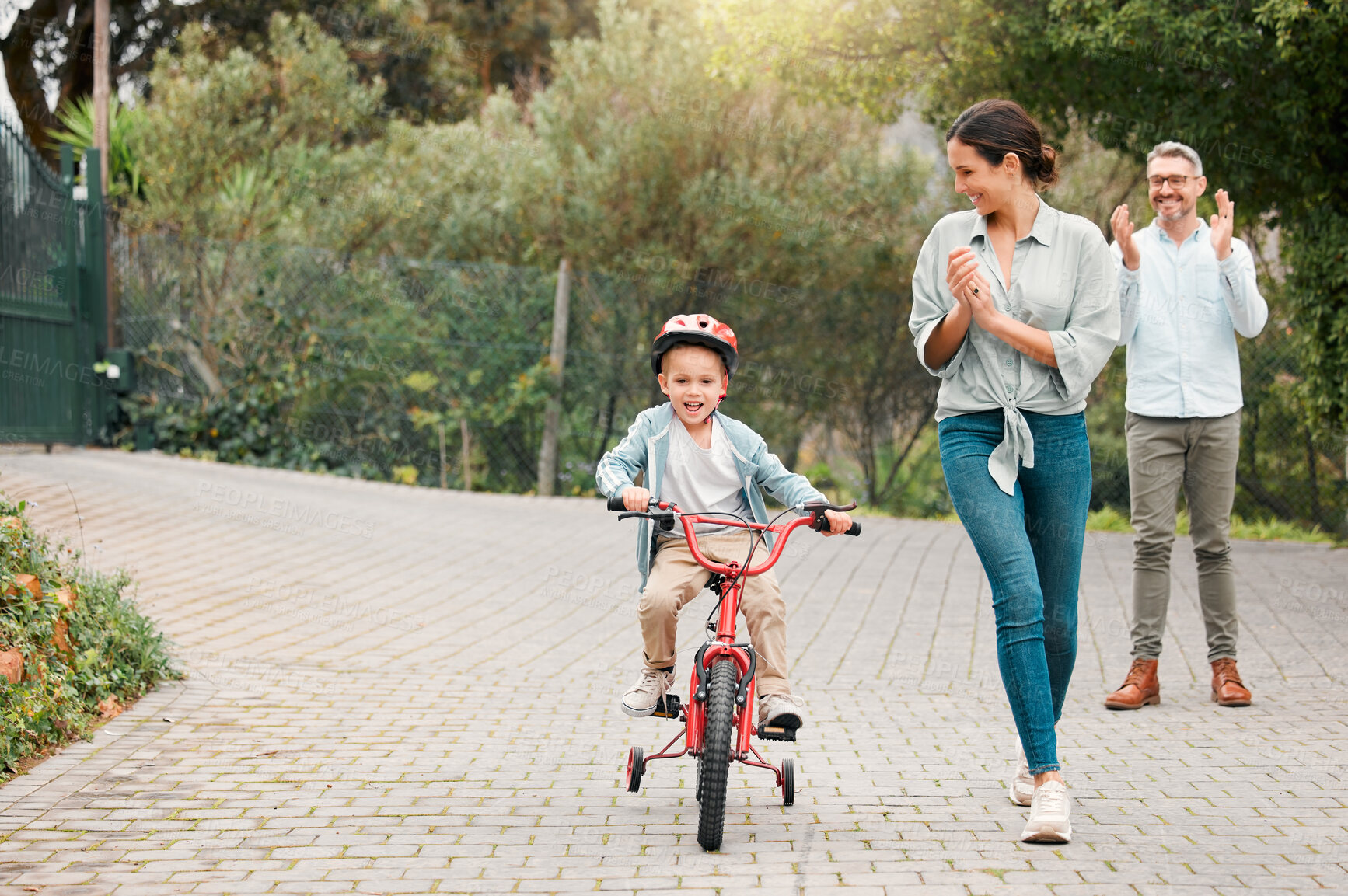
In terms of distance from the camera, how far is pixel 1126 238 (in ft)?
17.1

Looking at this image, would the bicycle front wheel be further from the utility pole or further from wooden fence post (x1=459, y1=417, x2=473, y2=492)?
the utility pole

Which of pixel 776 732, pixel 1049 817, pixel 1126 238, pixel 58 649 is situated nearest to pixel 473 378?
pixel 58 649

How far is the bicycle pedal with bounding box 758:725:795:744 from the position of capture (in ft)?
13.2

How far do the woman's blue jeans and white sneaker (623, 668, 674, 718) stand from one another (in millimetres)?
1052

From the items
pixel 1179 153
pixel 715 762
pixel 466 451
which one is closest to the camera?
pixel 715 762

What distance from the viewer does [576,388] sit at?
1299 centimetres

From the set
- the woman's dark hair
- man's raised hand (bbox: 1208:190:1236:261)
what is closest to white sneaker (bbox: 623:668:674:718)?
the woman's dark hair

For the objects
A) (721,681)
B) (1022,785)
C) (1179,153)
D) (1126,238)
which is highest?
(1179,153)

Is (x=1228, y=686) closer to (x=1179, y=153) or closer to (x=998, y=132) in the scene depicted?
(x=1179, y=153)

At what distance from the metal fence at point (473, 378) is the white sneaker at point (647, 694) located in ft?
28.7

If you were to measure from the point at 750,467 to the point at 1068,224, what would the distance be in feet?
4.00

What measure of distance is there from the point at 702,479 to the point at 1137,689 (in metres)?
2.50

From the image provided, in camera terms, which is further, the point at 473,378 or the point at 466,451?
the point at 466,451

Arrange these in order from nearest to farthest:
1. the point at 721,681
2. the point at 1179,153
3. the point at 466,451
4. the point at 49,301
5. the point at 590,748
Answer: the point at 721,681, the point at 590,748, the point at 1179,153, the point at 49,301, the point at 466,451
